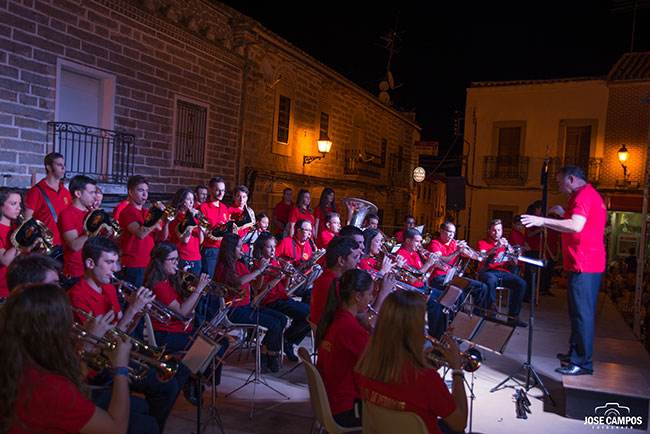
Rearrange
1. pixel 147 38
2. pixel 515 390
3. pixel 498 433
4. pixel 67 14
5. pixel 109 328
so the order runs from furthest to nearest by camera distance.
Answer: pixel 147 38 → pixel 67 14 → pixel 515 390 → pixel 498 433 → pixel 109 328

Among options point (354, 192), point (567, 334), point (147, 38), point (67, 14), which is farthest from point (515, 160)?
point (67, 14)

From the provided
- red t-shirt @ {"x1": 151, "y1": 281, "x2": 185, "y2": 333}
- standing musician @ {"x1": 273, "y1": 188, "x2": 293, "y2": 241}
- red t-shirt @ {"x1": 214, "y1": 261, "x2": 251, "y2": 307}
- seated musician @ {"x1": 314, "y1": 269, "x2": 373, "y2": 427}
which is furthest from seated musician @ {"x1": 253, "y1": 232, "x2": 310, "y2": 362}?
standing musician @ {"x1": 273, "y1": 188, "x2": 293, "y2": 241}

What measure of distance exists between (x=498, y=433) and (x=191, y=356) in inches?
108

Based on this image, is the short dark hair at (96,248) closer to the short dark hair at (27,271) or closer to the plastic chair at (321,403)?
the short dark hair at (27,271)

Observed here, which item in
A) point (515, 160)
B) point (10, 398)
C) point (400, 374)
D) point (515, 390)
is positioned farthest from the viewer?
point (515, 160)

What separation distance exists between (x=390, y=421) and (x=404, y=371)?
0.24 metres

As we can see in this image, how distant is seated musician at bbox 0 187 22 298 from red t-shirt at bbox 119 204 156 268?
1345mm

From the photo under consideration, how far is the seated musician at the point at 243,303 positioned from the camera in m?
5.21

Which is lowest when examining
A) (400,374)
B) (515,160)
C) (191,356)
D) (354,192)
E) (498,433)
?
(498,433)

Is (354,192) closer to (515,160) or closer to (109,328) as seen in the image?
(515,160)

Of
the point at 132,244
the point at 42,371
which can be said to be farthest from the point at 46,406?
the point at 132,244

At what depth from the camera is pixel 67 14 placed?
7.25 metres

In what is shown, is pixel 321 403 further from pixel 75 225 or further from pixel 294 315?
pixel 75 225

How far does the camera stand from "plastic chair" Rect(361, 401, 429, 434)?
2.29m
